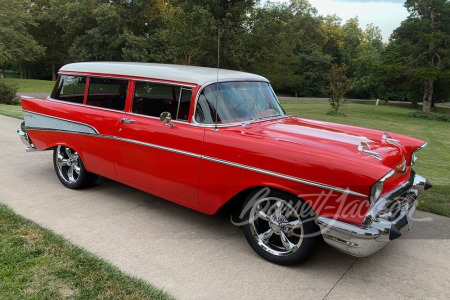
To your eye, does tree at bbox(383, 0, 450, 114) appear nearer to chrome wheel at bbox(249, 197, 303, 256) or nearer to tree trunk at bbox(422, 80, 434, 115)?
tree trunk at bbox(422, 80, 434, 115)

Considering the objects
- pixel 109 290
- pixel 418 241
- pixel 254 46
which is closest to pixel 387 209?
pixel 418 241

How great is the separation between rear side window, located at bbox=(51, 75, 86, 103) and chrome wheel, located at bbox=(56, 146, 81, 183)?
28.9 inches

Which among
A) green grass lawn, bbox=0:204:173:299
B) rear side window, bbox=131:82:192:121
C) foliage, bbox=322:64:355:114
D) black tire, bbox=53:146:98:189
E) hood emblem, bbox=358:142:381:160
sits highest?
foliage, bbox=322:64:355:114

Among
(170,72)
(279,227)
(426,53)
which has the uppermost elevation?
(426,53)

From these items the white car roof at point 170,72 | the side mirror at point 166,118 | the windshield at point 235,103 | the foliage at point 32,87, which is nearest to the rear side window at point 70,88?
the white car roof at point 170,72

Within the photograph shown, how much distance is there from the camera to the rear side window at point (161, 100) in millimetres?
3836

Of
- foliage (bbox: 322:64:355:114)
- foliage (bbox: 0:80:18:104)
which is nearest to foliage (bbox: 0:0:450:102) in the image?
foliage (bbox: 322:64:355:114)

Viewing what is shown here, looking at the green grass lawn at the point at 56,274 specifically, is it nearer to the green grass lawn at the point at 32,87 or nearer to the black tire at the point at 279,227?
the black tire at the point at 279,227

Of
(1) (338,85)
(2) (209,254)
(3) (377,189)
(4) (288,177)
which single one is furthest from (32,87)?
(3) (377,189)

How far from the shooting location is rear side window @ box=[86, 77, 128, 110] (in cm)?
441

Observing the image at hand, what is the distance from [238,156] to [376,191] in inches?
48.5

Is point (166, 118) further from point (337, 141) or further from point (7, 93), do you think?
point (7, 93)

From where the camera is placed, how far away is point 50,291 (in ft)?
8.93

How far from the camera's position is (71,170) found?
202 inches
